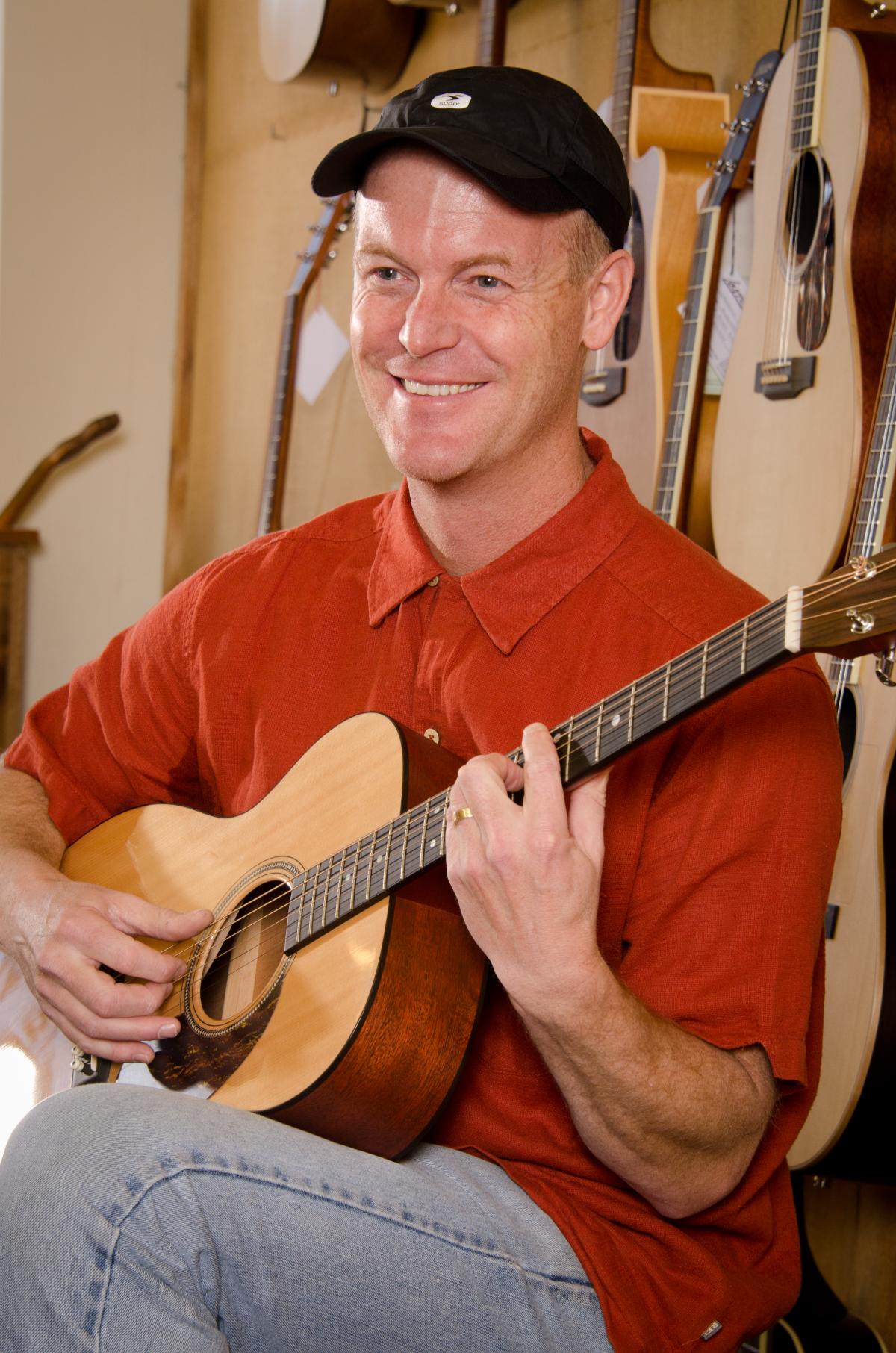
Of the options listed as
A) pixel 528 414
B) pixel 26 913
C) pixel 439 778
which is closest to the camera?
pixel 439 778

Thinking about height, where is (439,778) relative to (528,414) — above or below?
below

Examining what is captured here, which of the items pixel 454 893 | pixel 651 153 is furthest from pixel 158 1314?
pixel 651 153

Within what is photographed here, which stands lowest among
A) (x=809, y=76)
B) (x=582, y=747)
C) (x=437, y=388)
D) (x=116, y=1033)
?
(x=116, y=1033)

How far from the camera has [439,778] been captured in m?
1.21

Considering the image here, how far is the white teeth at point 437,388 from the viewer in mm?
1322

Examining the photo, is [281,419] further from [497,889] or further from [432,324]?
[497,889]

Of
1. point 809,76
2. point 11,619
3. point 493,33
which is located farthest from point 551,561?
point 11,619

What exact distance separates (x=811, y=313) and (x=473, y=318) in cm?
80

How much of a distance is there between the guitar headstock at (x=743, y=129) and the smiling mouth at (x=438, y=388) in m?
1.00

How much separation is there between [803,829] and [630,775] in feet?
0.49

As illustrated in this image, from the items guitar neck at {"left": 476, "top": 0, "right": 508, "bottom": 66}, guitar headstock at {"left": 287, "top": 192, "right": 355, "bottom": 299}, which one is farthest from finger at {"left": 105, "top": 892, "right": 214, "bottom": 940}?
guitar headstock at {"left": 287, "top": 192, "right": 355, "bottom": 299}

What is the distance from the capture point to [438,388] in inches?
52.4

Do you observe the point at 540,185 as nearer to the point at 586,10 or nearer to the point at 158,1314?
the point at 158,1314

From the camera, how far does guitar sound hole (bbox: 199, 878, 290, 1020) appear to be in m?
1.26
